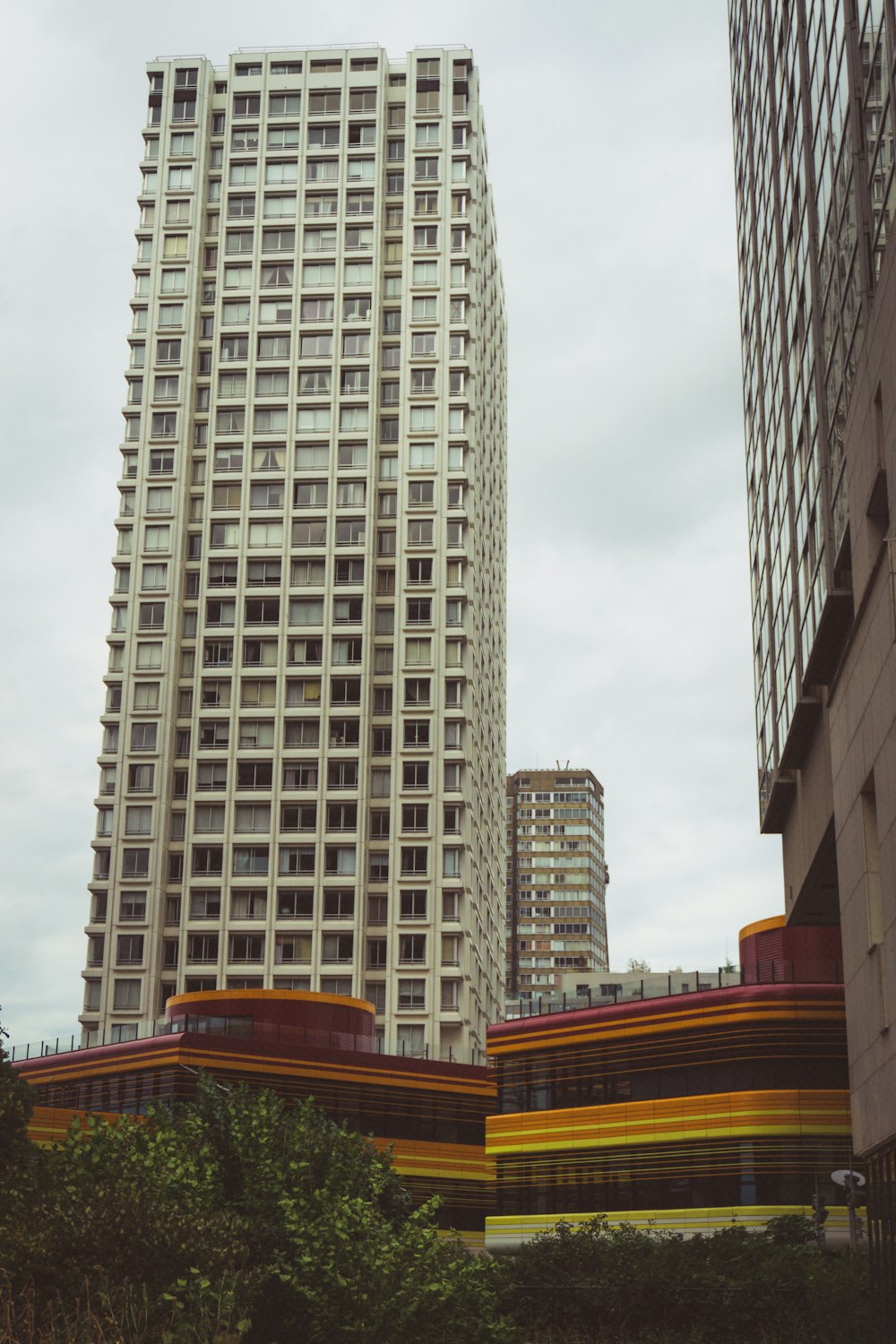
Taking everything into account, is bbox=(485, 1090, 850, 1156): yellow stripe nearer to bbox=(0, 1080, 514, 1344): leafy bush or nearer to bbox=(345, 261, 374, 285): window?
→ bbox=(0, 1080, 514, 1344): leafy bush

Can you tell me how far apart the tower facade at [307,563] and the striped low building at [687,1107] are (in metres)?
27.9

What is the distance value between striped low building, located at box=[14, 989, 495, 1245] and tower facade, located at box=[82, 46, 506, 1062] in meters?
17.6

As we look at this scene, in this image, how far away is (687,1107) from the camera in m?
55.0

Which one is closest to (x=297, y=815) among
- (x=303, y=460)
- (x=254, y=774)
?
(x=254, y=774)

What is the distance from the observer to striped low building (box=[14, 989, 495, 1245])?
63.8 meters

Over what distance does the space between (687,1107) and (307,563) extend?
5279cm

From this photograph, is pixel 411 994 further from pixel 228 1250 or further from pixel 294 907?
pixel 228 1250

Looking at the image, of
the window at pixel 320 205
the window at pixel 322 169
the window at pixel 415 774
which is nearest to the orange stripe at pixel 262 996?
the window at pixel 415 774

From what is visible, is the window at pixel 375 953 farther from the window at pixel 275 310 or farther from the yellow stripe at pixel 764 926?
the window at pixel 275 310

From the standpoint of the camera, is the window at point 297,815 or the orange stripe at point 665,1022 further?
the window at point 297,815

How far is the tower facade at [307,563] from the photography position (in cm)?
9125

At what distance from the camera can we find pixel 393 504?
100m

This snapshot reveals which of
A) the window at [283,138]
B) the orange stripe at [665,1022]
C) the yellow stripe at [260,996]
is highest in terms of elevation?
the window at [283,138]

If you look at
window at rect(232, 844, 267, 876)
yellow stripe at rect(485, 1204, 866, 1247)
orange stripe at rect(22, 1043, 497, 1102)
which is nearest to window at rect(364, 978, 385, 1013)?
window at rect(232, 844, 267, 876)
